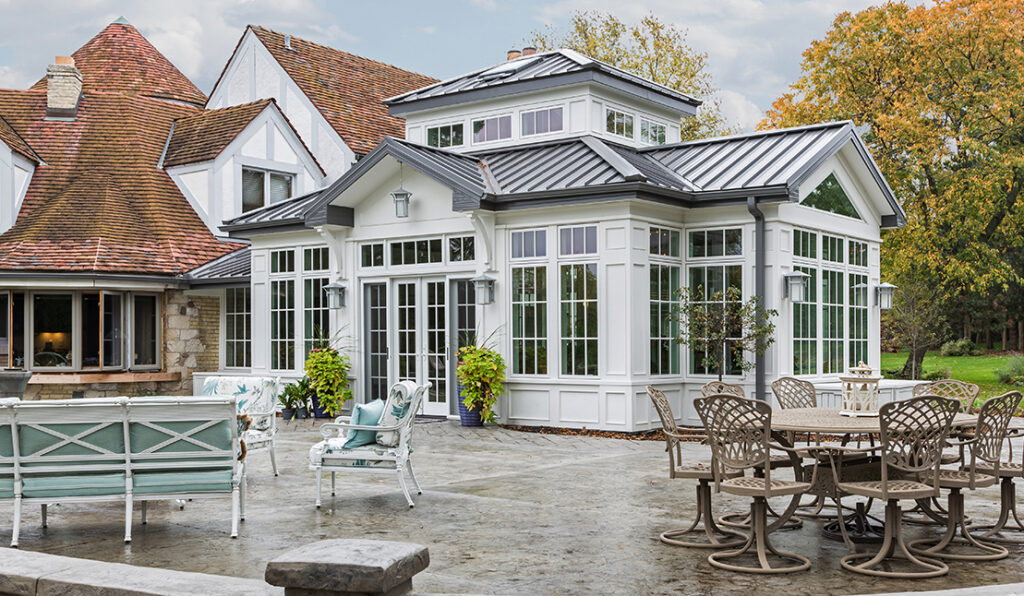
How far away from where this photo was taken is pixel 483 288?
46.1ft

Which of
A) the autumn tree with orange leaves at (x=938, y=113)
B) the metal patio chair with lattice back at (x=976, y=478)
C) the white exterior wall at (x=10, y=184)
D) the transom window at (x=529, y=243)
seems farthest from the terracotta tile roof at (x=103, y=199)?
the metal patio chair with lattice back at (x=976, y=478)

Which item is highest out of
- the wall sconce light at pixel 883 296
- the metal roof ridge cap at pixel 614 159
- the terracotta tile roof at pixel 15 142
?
the terracotta tile roof at pixel 15 142

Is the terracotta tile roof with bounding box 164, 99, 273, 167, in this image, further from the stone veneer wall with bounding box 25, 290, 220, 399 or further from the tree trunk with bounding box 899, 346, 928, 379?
the tree trunk with bounding box 899, 346, 928, 379

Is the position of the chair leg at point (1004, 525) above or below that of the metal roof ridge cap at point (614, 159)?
below

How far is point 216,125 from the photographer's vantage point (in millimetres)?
21672

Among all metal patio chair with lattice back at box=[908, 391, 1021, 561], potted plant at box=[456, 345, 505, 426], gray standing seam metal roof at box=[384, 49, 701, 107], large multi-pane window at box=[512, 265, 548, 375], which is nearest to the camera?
metal patio chair with lattice back at box=[908, 391, 1021, 561]

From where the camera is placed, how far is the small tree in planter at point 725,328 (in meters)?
13.0

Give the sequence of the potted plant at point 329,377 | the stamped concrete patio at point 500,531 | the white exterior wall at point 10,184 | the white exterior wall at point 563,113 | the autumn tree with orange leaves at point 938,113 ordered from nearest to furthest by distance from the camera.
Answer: the stamped concrete patio at point 500,531, the potted plant at point 329,377, the white exterior wall at point 563,113, the white exterior wall at point 10,184, the autumn tree with orange leaves at point 938,113

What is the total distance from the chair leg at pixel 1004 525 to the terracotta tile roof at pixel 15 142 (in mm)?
17972

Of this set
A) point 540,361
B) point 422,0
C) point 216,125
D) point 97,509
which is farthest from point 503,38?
point 97,509

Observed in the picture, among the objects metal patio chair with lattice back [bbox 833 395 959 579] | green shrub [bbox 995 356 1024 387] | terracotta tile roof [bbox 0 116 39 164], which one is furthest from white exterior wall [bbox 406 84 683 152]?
green shrub [bbox 995 356 1024 387]

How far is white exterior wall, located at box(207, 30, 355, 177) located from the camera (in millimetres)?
21891

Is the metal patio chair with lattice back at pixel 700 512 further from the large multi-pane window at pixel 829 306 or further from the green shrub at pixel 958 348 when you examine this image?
the green shrub at pixel 958 348

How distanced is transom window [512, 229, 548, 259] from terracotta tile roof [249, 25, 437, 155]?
27.7 feet
